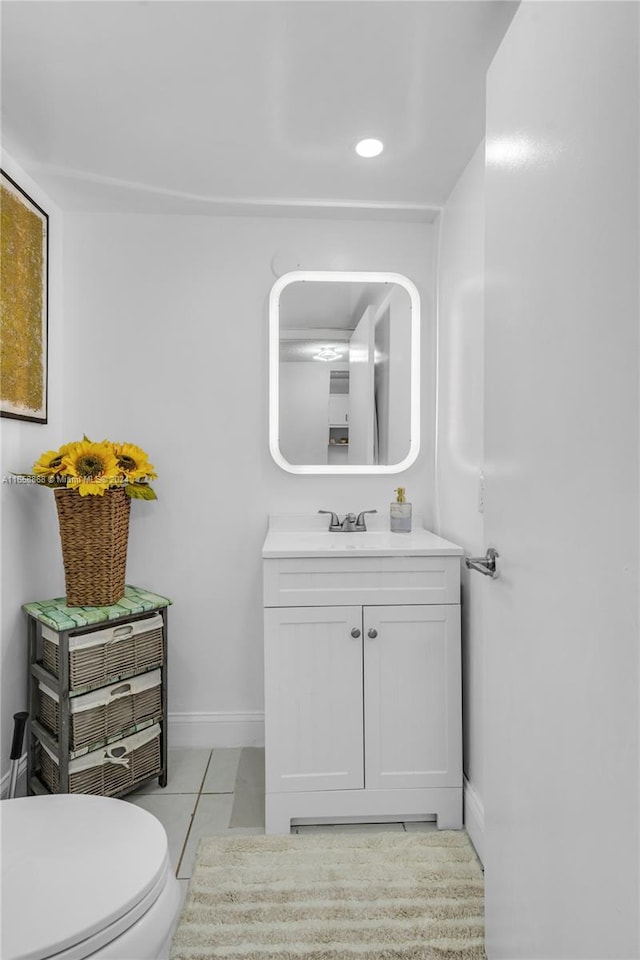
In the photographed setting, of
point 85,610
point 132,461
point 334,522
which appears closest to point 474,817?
point 334,522

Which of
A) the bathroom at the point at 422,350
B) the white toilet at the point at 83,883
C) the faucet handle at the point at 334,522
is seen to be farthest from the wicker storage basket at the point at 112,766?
the faucet handle at the point at 334,522

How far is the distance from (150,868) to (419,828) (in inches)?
45.3

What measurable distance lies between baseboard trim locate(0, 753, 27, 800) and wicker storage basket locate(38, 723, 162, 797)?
2.6 inches

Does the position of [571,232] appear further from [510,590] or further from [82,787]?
[82,787]

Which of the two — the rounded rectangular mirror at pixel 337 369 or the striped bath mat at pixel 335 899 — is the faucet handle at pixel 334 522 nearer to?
the rounded rectangular mirror at pixel 337 369

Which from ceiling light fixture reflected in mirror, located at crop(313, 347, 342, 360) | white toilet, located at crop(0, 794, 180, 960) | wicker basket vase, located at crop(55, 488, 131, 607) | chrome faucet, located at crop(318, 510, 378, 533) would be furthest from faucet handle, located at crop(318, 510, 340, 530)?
white toilet, located at crop(0, 794, 180, 960)

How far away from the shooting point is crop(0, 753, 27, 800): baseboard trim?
5.98 ft

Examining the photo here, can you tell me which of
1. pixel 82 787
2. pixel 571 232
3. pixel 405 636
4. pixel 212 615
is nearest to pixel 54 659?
pixel 82 787

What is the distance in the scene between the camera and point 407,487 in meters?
2.41

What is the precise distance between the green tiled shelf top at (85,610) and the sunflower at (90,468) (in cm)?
40

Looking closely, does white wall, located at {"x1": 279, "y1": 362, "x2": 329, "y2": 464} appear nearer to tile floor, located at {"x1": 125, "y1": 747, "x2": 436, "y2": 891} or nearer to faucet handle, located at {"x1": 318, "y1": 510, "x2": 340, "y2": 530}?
faucet handle, located at {"x1": 318, "y1": 510, "x2": 340, "y2": 530}

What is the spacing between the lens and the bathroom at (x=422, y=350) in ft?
2.50

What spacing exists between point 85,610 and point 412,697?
3.77ft

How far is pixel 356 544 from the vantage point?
192 centimetres
